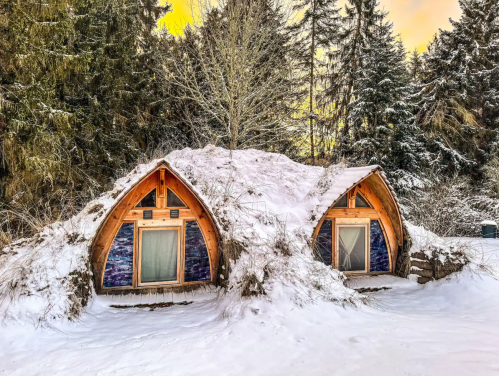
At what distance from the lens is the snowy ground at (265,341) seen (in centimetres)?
369

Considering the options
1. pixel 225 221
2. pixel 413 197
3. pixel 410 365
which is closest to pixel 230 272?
pixel 225 221

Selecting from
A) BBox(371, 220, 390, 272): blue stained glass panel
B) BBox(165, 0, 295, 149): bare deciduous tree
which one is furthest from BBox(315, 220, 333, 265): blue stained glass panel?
BBox(165, 0, 295, 149): bare deciduous tree

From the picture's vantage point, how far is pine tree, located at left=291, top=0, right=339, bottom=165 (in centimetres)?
1669

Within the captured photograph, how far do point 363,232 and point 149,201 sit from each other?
5566 millimetres

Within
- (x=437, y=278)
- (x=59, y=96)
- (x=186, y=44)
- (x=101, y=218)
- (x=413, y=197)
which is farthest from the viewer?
(x=186, y=44)

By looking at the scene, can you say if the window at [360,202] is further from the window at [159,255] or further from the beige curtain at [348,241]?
the window at [159,255]

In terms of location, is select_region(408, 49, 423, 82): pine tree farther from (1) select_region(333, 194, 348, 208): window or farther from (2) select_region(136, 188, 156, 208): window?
(2) select_region(136, 188, 156, 208): window

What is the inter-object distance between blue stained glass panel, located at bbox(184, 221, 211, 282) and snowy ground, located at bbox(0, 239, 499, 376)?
0.91 m

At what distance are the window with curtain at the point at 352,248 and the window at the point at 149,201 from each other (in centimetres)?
475

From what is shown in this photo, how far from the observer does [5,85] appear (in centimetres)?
827

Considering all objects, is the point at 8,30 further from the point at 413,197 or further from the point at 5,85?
the point at 413,197

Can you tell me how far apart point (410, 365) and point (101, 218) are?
585 cm

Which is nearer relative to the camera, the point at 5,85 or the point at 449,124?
the point at 5,85

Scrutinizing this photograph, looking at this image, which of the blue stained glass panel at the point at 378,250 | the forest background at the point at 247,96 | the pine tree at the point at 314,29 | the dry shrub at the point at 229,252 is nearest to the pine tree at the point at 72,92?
the forest background at the point at 247,96
